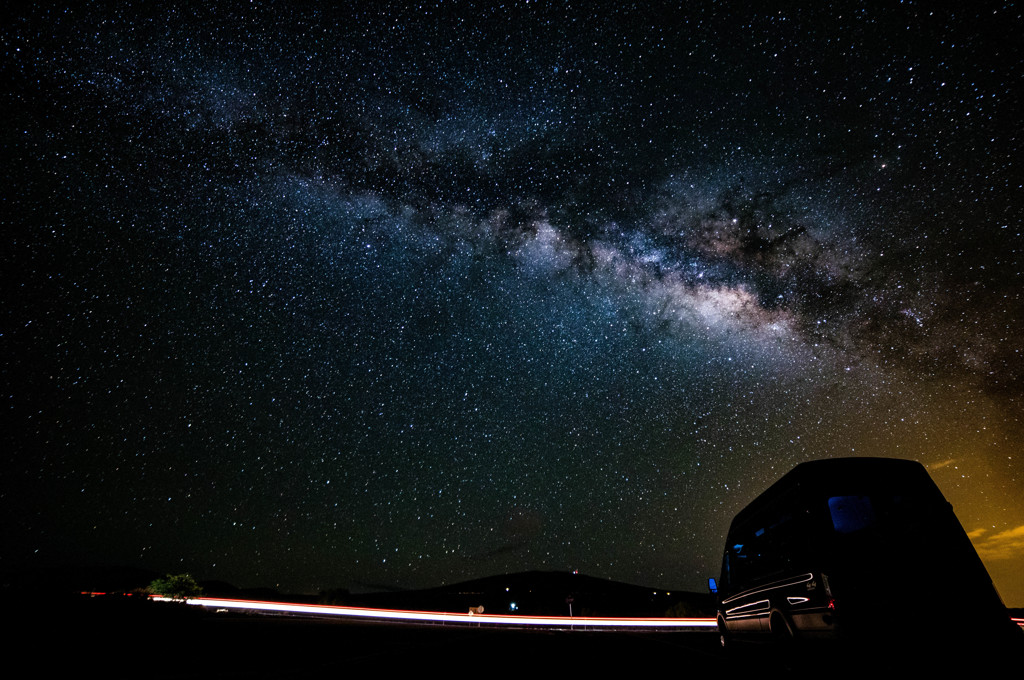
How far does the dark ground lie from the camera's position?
508cm

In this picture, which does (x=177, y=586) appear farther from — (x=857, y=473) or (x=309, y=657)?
(x=857, y=473)

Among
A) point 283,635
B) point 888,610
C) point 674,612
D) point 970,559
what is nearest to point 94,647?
point 283,635

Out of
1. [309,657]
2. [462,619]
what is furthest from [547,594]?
[309,657]

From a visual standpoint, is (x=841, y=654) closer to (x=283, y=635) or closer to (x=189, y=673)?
(x=189, y=673)

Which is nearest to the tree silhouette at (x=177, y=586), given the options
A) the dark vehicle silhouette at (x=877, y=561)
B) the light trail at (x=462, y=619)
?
the light trail at (x=462, y=619)

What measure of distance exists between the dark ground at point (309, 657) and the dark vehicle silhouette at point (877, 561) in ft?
0.76

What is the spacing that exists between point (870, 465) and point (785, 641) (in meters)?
2.92

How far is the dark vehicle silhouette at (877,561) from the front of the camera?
5.09 metres

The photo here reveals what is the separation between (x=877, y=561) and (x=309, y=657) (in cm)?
856

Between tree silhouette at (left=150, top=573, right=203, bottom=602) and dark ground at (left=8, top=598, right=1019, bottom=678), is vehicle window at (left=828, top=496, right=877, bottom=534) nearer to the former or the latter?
dark ground at (left=8, top=598, right=1019, bottom=678)

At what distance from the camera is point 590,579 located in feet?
454

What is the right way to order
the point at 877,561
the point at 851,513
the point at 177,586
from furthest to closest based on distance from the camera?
the point at 177,586
the point at 851,513
the point at 877,561

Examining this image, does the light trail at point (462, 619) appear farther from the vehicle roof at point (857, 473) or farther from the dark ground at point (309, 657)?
the vehicle roof at point (857, 473)

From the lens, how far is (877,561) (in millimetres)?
5422
